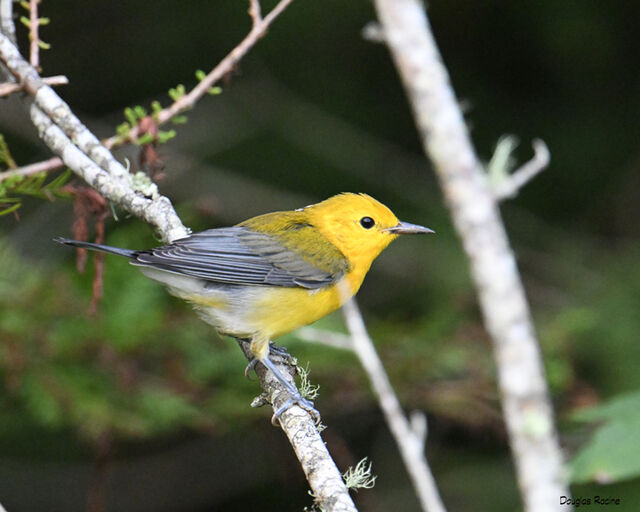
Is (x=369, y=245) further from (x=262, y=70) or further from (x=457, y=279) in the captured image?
(x=262, y=70)

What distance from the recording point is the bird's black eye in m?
4.58

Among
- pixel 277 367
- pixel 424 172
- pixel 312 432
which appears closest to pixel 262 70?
pixel 424 172

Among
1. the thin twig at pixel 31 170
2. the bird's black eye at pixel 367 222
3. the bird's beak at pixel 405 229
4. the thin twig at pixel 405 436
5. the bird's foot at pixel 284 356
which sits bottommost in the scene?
the thin twig at pixel 405 436

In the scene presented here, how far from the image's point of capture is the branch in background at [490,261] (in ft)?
7.79

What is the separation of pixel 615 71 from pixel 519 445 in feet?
17.2

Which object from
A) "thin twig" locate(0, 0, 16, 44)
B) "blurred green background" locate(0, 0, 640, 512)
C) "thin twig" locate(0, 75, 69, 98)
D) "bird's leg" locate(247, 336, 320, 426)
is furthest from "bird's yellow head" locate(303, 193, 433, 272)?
"thin twig" locate(0, 0, 16, 44)

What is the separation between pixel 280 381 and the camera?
3.57 meters

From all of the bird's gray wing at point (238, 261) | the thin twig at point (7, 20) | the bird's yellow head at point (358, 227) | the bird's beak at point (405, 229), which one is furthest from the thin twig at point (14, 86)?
the bird's beak at point (405, 229)

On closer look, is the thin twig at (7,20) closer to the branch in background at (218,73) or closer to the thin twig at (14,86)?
the thin twig at (14,86)

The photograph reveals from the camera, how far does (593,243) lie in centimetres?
698

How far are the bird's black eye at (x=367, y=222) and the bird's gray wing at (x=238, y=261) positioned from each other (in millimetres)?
269

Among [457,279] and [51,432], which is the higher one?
[457,279]

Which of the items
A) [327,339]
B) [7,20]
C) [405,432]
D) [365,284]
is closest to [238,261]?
[327,339]

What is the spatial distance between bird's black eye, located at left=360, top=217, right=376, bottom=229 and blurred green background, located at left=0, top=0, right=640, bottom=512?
88cm
